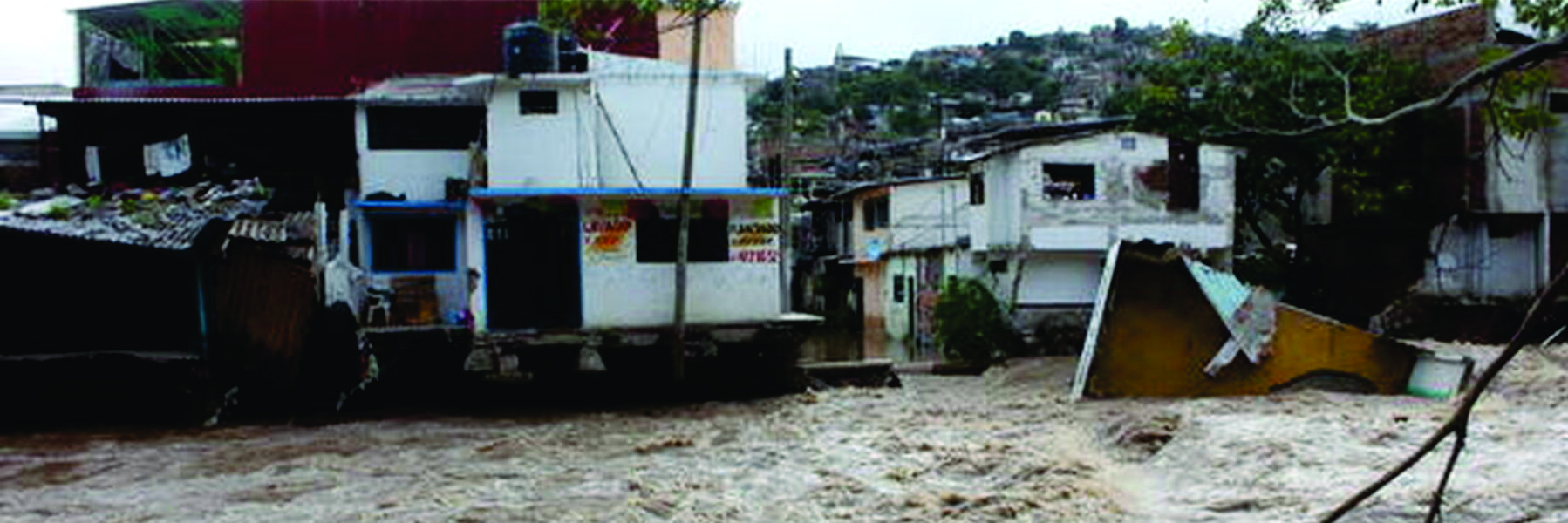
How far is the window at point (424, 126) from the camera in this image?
24.7 metres

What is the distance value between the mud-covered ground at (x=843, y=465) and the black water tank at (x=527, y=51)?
19.5 ft

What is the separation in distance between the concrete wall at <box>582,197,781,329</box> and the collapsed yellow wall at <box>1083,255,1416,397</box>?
308 inches

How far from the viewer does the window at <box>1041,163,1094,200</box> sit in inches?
1267

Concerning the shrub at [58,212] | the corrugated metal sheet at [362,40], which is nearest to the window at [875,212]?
the corrugated metal sheet at [362,40]

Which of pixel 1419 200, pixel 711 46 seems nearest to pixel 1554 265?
pixel 1419 200

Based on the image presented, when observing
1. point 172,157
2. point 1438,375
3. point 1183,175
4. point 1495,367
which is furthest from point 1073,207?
point 1495,367

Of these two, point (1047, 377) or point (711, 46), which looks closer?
point (1047, 377)

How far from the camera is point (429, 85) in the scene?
83.6ft

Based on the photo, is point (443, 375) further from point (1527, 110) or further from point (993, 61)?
point (993, 61)

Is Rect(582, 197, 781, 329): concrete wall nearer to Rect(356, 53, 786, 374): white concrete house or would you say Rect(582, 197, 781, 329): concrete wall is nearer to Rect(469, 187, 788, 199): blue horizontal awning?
Rect(356, 53, 786, 374): white concrete house

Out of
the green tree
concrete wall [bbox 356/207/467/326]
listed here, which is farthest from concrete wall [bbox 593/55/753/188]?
the green tree

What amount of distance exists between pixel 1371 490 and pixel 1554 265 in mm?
29803

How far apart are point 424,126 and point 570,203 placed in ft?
10.1

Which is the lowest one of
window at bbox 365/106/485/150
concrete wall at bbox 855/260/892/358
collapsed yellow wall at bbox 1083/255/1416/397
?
concrete wall at bbox 855/260/892/358
